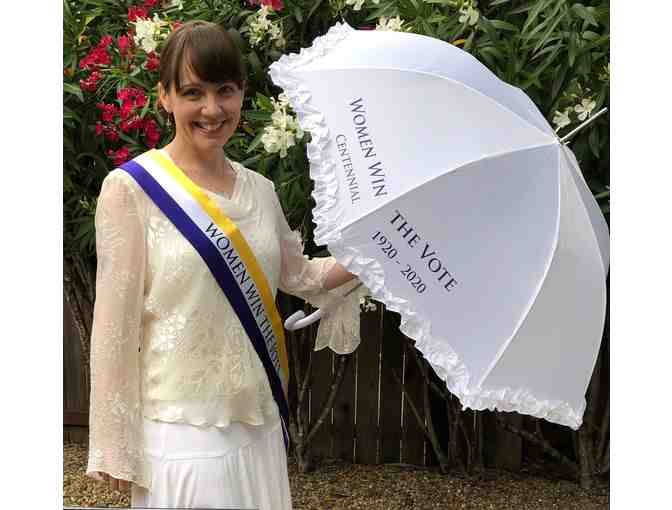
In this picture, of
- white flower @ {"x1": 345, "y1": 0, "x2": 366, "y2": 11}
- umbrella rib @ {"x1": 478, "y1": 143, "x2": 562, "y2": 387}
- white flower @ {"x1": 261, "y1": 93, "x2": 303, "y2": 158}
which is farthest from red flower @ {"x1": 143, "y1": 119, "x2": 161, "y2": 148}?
umbrella rib @ {"x1": 478, "y1": 143, "x2": 562, "y2": 387}

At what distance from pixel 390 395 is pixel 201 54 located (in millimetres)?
2492

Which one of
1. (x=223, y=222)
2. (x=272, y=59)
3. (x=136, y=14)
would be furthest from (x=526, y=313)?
(x=136, y=14)

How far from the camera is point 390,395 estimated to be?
386cm

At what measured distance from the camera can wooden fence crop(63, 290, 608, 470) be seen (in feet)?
12.3

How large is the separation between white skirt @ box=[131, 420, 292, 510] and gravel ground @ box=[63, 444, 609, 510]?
6.26 feet

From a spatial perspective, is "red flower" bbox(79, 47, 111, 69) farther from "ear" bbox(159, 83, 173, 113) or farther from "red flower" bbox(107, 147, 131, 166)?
"ear" bbox(159, 83, 173, 113)

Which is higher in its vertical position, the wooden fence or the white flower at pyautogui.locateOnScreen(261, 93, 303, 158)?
the white flower at pyautogui.locateOnScreen(261, 93, 303, 158)

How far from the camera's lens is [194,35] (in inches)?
67.7

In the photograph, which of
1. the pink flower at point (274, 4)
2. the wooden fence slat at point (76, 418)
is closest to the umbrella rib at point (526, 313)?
the pink flower at point (274, 4)

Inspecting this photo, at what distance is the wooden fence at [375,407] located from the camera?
148 inches

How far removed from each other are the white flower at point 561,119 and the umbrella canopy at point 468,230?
3.06 feet

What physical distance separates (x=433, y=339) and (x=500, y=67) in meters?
1.53

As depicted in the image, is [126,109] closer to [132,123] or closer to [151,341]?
[132,123]

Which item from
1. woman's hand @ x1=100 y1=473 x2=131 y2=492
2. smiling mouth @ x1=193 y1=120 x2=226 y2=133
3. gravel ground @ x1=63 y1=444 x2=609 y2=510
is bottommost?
gravel ground @ x1=63 y1=444 x2=609 y2=510
